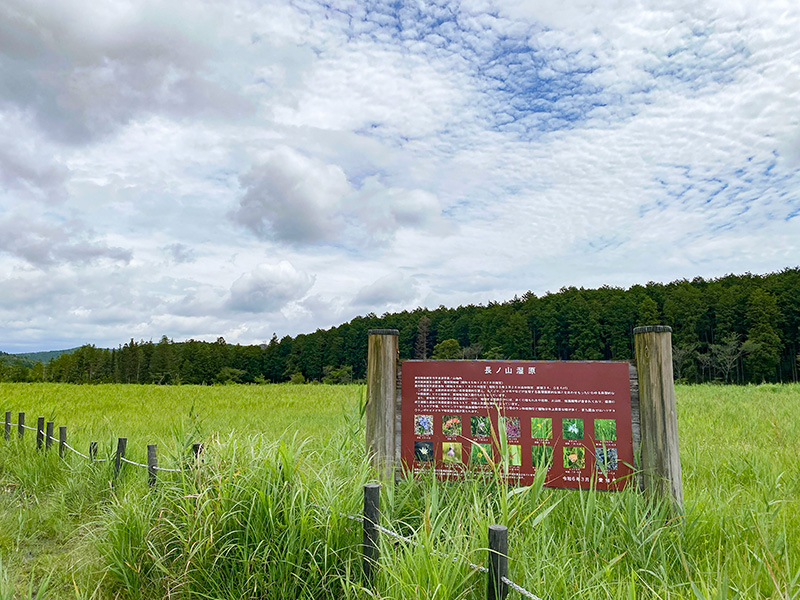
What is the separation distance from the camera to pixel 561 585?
2781 millimetres

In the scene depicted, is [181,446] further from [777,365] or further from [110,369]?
[110,369]

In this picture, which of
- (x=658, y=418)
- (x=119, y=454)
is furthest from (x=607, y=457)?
(x=119, y=454)

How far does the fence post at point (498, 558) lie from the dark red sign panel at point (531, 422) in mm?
1485

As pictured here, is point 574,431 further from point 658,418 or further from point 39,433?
point 39,433

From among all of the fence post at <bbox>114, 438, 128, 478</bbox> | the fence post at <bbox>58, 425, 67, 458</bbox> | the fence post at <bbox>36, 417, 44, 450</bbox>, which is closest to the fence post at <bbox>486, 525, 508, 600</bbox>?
the fence post at <bbox>114, 438, 128, 478</bbox>

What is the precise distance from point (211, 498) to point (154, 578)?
735 millimetres

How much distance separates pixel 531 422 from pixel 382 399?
1.36 metres

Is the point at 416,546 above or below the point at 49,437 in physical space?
above

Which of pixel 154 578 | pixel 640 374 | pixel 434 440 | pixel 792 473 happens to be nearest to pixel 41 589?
pixel 154 578

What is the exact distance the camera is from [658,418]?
405 centimetres

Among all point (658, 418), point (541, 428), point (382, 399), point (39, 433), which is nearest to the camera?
point (658, 418)

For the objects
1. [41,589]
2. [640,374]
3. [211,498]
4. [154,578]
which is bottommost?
[154,578]

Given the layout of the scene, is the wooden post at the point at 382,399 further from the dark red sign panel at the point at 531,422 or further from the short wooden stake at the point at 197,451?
the short wooden stake at the point at 197,451

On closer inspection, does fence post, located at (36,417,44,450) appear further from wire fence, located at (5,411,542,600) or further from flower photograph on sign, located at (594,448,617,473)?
flower photograph on sign, located at (594,448,617,473)
